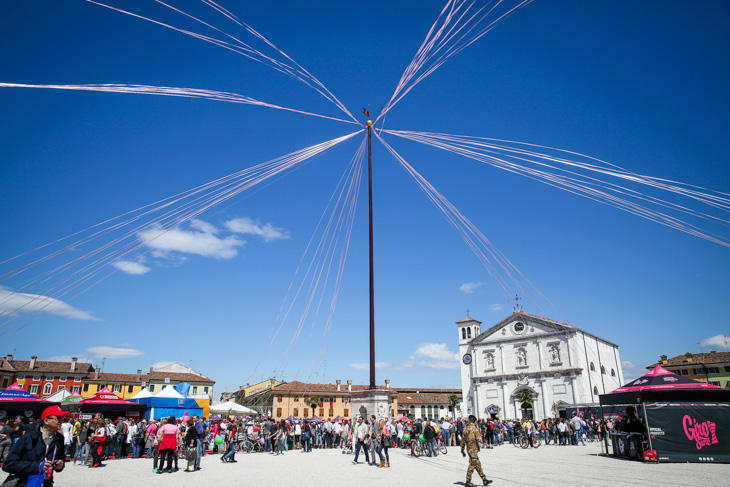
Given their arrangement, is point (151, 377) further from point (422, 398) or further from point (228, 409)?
point (228, 409)

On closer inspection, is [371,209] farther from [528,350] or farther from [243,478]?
[528,350]

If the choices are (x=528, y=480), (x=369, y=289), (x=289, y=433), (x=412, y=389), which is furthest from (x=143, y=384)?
(x=528, y=480)

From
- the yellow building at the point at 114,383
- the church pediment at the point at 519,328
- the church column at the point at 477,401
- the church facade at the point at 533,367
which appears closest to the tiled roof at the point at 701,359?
the church facade at the point at 533,367

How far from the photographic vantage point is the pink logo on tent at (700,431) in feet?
45.1

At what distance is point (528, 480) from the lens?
409 inches

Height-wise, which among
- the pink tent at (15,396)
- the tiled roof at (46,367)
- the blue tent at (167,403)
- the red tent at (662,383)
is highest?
the tiled roof at (46,367)

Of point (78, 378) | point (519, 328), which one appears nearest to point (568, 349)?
point (519, 328)

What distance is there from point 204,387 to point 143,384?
10.0 metres

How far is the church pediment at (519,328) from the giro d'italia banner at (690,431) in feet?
132

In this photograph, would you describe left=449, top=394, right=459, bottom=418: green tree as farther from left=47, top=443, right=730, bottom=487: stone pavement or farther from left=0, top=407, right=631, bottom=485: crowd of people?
left=47, top=443, right=730, bottom=487: stone pavement

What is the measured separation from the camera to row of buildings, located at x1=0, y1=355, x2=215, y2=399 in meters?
66.6

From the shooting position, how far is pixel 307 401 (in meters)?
71.7

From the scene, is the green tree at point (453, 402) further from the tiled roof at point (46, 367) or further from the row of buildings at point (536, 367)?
the tiled roof at point (46, 367)

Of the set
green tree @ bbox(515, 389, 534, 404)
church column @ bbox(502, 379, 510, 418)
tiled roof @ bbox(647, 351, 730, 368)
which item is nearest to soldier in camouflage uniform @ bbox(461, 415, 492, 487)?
green tree @ bbox(515, 389, 534, 404)
